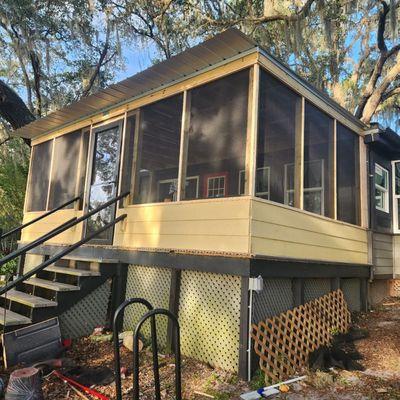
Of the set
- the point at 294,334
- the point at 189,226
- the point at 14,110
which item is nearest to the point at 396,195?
the point at 294,334

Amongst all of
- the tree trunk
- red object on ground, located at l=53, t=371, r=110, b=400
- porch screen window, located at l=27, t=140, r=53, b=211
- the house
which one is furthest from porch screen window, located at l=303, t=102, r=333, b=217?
the tree trunk

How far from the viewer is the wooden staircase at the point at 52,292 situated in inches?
179

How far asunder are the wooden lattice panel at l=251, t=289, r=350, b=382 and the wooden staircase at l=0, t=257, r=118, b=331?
243 centimetres

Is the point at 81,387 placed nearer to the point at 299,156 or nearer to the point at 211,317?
the point at 211,317

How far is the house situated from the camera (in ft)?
14.4

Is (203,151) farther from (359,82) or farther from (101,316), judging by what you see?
(359,82)

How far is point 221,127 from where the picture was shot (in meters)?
4.89

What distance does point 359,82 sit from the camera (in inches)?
578

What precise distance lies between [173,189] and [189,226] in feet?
4.42

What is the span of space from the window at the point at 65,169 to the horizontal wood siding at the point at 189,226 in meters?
1.84

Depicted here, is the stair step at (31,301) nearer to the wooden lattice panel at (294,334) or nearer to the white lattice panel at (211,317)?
the white lattice panel at (211,317)

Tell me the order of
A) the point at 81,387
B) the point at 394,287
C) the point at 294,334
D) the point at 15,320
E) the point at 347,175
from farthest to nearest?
the point at 394,287
the point at 347,175
the point at 294,334
the point at 15,320
the point at 81,387

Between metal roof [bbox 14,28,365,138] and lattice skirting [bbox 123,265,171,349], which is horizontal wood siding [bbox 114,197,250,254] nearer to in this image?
lattice skirting [bbox 123,265,171,349]

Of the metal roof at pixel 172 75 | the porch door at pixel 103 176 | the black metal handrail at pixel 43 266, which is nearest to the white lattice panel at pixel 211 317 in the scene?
the black metal handrail at pixel 43 266
